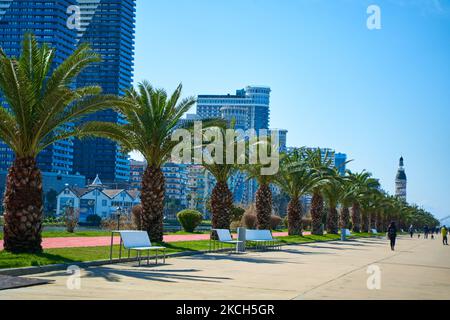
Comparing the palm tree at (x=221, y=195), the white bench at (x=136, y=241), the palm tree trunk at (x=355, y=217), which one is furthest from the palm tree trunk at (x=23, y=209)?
the palm tree trunk at (x=355, y=217)

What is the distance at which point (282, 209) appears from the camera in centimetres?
14475

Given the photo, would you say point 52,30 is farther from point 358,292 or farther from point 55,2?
point 358,292

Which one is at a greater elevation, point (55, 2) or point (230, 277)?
point (55, 2)

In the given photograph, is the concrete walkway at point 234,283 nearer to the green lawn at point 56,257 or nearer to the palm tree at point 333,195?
the green lawn at point 56,257

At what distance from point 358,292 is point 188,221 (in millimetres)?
28627

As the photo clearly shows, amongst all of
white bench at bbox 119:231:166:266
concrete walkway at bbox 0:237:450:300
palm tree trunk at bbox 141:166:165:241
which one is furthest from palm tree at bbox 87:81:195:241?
concrete walkway at bbox 0:237:450:300

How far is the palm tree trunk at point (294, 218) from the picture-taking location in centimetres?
4200

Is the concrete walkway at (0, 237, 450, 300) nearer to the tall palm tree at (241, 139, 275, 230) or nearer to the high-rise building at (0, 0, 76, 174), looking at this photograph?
the tall palm tree at (241, 139, 275, 230)

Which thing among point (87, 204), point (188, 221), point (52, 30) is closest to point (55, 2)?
point (52, 30)

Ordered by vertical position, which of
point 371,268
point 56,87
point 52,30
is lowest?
point 371,268

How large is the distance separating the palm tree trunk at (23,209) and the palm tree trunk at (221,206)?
1430 cm

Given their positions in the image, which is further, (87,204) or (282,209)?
(282,209)
